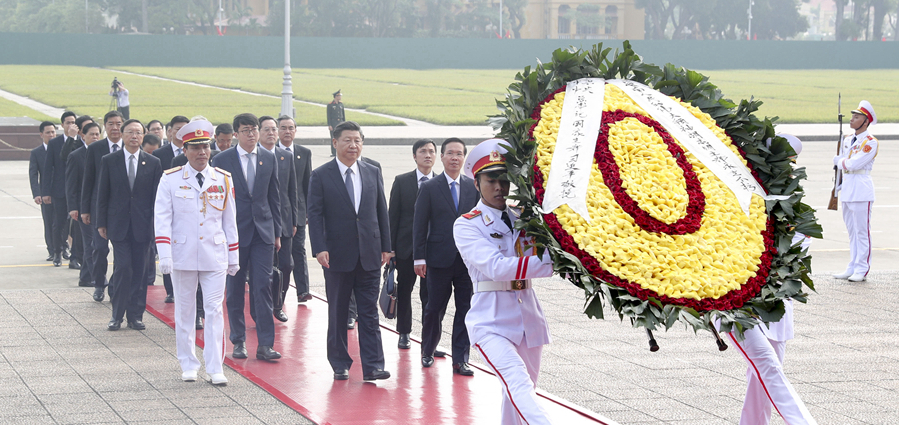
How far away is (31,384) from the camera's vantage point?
22.5 feet

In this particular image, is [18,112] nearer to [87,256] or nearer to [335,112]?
[335,112]

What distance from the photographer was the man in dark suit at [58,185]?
1165cm

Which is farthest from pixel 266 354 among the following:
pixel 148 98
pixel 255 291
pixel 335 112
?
pixel 148 98

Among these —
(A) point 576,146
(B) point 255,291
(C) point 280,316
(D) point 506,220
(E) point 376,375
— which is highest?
(A) point 576,146

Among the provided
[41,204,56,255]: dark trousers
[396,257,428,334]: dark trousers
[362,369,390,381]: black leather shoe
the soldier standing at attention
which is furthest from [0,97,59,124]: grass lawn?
[362,369,390,381]: black leather shoe

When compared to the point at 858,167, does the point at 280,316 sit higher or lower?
lower

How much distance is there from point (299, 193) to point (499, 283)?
5.21m

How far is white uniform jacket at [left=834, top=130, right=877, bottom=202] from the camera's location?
36.3 ft

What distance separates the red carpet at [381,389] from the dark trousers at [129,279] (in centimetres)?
76

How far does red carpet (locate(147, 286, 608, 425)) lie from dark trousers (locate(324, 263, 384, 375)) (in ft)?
0.55

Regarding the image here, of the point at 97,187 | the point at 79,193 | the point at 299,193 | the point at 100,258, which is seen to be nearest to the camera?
the point at 97,187

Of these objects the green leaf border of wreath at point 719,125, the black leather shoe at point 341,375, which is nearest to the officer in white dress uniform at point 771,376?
the green leaf border of wreath at point 719,125

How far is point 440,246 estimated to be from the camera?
7.51 metres

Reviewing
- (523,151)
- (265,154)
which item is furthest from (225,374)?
(523,151)
